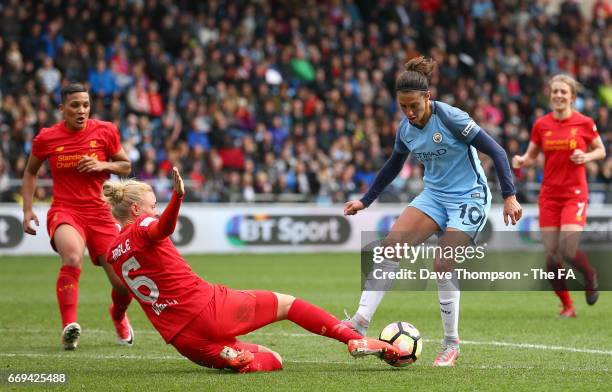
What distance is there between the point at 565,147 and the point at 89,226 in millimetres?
5365

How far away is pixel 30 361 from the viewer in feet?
27.8

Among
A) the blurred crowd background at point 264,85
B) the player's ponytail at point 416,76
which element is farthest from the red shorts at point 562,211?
the blurred crowd background at point 264,85

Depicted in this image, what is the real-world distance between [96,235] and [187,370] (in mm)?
2313

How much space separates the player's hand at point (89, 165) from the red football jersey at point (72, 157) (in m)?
0.15

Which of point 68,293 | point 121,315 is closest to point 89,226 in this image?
point 68,293

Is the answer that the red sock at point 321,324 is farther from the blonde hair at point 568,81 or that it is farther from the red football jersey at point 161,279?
the blonde hair at point 568,81

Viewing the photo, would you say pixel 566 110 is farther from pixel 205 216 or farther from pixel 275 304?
pixel 205 216

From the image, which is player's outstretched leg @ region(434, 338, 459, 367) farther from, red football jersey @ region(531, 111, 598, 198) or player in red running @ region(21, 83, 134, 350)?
red football jersey @ region(531, 111, 598, 198)

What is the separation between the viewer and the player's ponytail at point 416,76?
26.4 ft

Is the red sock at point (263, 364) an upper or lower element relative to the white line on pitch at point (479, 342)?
upper

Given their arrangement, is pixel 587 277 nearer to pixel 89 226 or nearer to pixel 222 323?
pixel 89 226

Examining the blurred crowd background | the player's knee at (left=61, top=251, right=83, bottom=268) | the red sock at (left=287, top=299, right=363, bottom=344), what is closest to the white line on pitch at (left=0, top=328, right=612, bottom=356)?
the player's knee at (left=61, top=251, right=83, bottom=268)

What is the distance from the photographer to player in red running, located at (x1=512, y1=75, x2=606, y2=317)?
11891mm

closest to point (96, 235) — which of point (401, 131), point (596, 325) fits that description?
point (401, 131)
